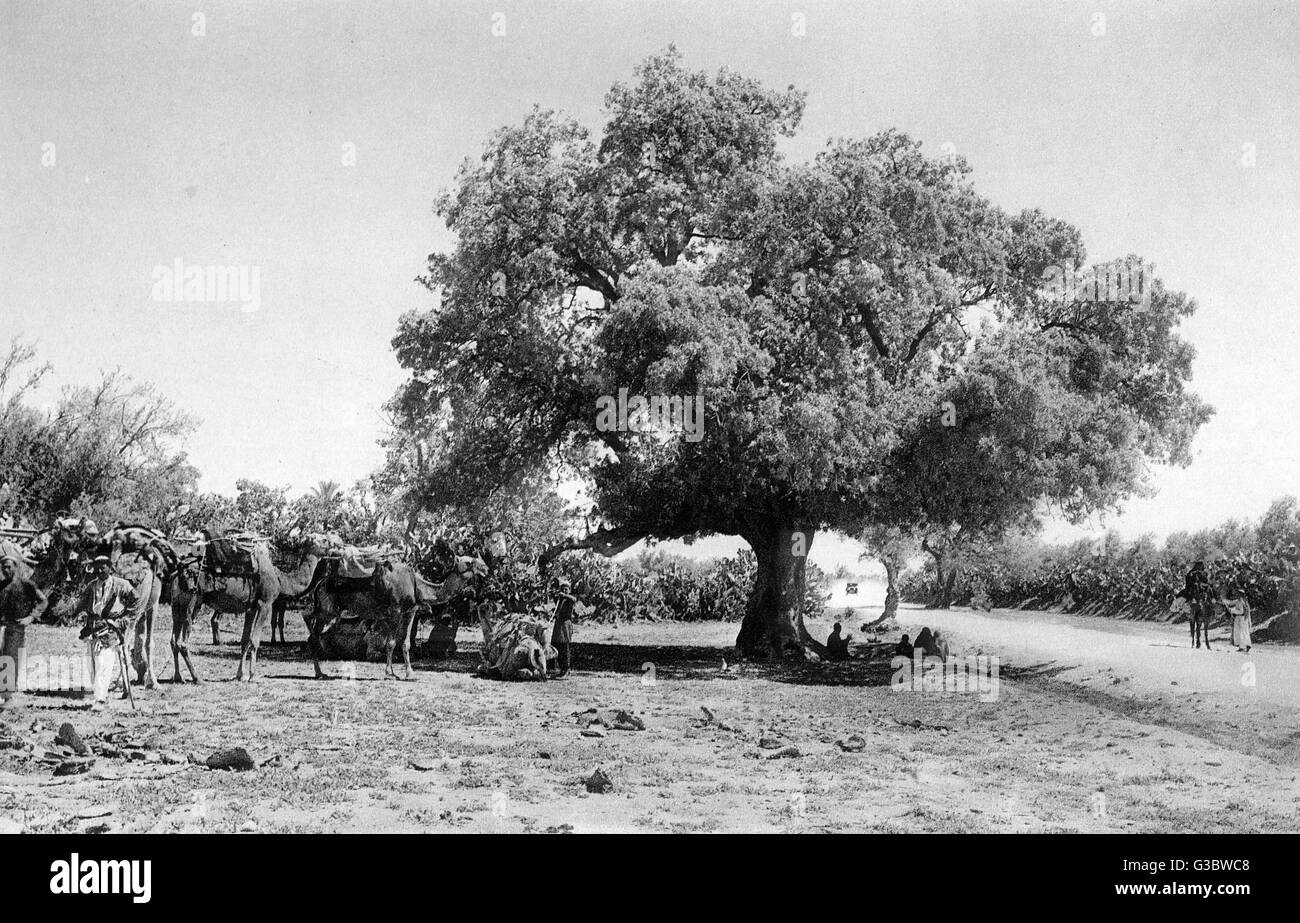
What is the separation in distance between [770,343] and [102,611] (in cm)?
1410

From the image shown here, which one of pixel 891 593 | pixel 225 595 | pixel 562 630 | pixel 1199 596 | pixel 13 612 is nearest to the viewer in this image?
pixel 13 612

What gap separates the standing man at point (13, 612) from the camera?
1223cm

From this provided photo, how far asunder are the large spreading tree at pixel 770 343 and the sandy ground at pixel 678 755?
479cm

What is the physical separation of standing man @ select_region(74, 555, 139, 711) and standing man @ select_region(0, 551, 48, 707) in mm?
506

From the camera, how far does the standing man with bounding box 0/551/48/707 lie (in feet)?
40.1

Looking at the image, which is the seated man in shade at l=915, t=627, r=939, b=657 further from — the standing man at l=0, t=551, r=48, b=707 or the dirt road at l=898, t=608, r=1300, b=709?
the standing man at l=0, t=551, r=48, b=707

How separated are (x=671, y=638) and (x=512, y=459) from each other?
38.6 ft

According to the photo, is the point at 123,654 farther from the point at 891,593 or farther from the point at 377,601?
the point at 891,593

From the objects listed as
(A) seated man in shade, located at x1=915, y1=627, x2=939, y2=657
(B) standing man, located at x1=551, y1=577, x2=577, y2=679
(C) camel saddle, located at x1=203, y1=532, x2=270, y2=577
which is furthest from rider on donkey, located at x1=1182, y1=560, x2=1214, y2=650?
(C) camel saddle, located at x1=203, y1=532, x2=270, y2=577

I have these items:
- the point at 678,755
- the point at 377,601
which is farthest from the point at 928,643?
the point at 678,755

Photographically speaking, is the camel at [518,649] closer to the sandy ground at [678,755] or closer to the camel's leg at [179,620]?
the sandy ground at [678,755]

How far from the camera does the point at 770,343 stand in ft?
73.4

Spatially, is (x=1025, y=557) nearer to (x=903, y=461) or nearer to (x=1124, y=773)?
(x=903, y=461)

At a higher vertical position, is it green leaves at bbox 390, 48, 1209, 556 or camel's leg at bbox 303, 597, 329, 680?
green leaves at bbox 390, 48, 1209, 556
